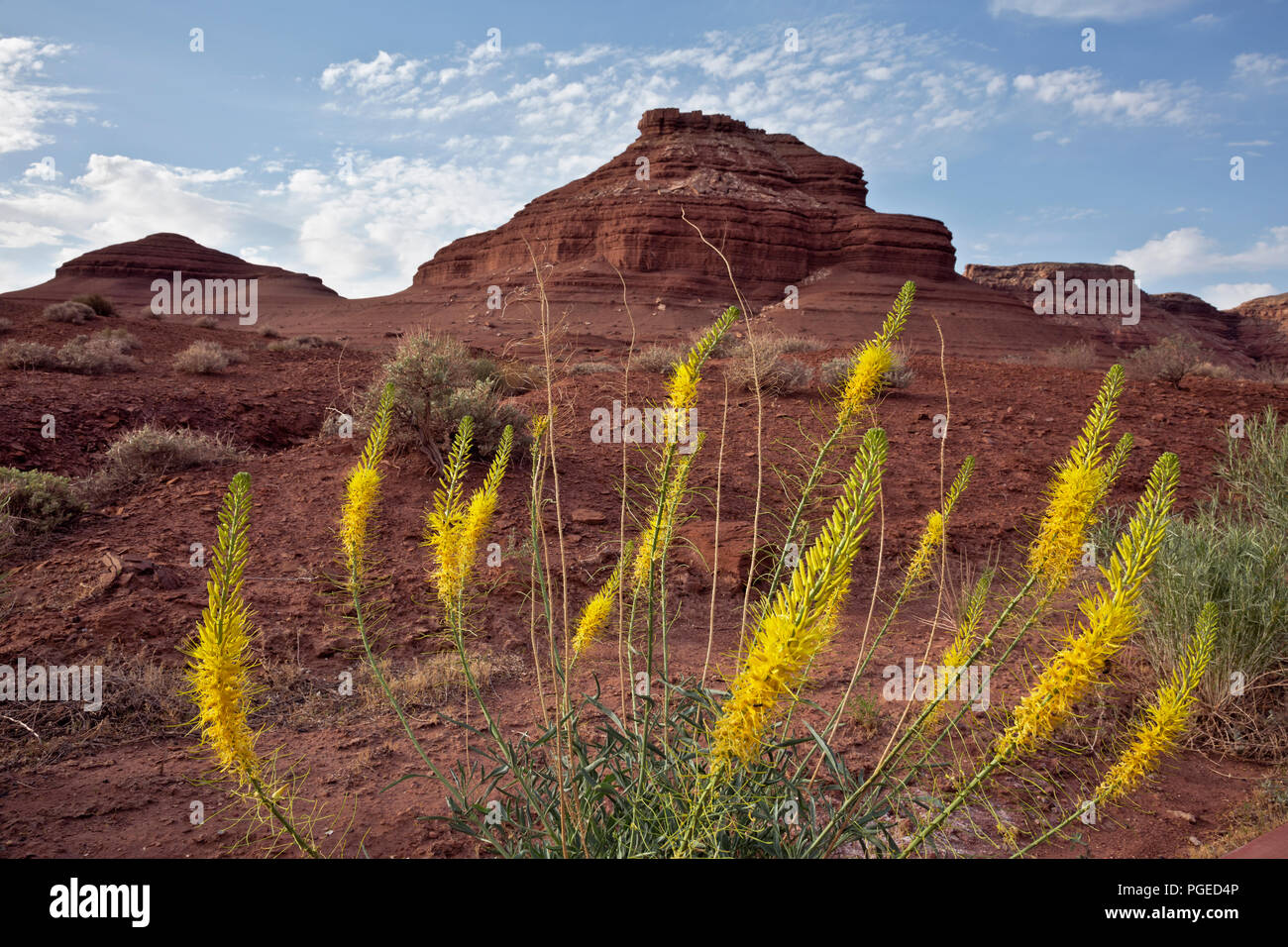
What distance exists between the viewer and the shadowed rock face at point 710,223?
51594mm

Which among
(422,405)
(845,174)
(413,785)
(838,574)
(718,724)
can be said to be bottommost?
(413,785)

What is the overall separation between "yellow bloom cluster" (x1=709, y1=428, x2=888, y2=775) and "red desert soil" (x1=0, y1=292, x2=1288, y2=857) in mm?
882

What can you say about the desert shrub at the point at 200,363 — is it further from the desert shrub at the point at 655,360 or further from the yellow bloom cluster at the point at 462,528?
the yellow bloom cluster at the point at 462,528

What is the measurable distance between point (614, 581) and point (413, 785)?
150cm

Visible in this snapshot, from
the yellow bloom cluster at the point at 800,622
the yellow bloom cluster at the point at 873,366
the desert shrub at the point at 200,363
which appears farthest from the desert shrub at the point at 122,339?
the yellow bloom cluster at the point at 800,622

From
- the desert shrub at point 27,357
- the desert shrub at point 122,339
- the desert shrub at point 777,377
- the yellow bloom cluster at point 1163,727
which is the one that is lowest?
the yellow bloom cluster at point 1163,727

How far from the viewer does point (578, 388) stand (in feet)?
33.6

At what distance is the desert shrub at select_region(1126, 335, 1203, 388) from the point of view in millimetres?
12547

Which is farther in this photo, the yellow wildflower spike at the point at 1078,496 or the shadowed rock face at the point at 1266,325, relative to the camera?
the shadowed rock face at the point at 1266,325

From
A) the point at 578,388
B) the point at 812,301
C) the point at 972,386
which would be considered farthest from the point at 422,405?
the point at 812,301

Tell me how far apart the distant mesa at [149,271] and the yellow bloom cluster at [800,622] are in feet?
244

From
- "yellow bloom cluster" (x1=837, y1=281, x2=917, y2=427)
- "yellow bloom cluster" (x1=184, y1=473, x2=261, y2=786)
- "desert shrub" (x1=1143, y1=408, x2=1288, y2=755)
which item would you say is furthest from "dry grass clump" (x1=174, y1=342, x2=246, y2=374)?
"desert shrub" (x1=1143, y1=408, x2=1288, y2=755)
